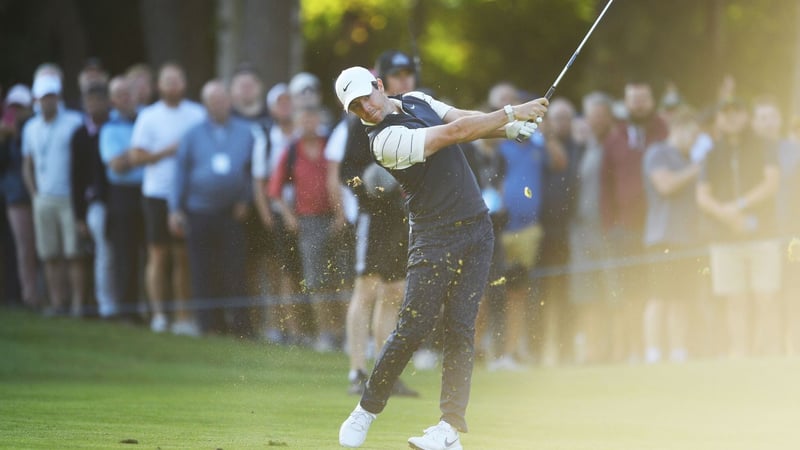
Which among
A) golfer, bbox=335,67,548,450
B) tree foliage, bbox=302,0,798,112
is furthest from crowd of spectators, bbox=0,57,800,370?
tree foliage, bbox=302,0,798,112

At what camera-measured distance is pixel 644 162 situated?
16.8m

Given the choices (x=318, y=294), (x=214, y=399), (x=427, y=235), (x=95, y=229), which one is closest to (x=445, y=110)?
(x=427, y=235)

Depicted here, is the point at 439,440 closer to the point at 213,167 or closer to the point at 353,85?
the point at 353,85

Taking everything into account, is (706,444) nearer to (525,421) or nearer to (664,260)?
(525,421)

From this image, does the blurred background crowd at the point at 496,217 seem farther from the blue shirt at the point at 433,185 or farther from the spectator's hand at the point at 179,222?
the blue shirt at the point at 433,185

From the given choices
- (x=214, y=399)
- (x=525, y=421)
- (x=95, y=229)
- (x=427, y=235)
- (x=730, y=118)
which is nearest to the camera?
(x=427, y=235)

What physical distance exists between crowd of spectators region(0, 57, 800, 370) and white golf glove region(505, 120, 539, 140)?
199 inches

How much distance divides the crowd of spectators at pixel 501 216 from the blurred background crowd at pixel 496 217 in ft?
0.07

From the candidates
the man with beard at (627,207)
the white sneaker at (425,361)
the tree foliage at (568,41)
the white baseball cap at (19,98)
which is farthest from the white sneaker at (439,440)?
the tree foliage at (568,41)

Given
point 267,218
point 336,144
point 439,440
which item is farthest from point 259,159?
point 439,440

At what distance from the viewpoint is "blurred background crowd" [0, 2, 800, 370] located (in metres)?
16.3

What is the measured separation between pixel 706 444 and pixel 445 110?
2.63m

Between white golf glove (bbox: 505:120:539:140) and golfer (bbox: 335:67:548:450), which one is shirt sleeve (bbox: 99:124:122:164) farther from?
white golf glove (bbox: 505:120:539:140)

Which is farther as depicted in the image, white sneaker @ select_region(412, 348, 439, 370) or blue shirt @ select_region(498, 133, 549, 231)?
blue shirt @ select_region(498, 133, 549, 231)
